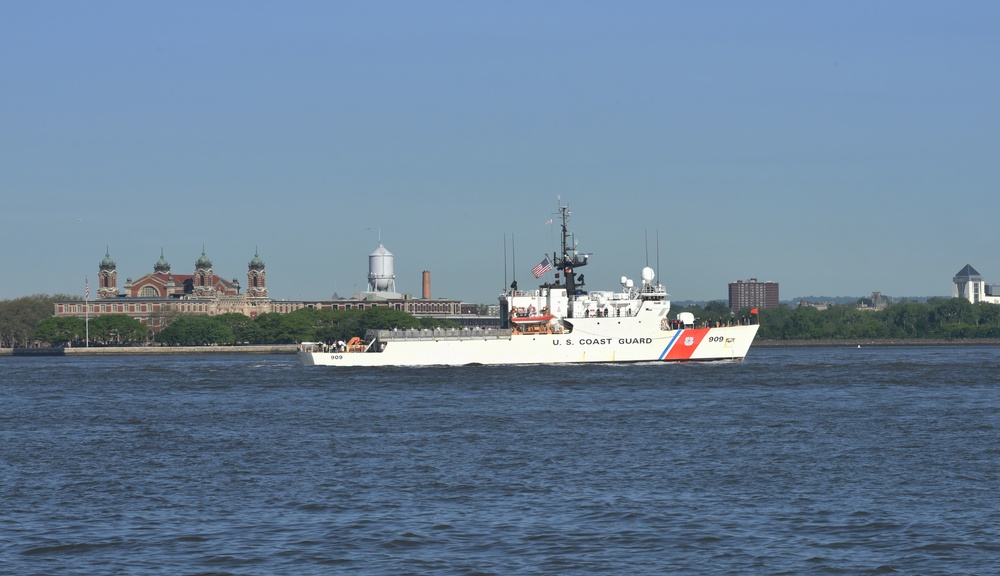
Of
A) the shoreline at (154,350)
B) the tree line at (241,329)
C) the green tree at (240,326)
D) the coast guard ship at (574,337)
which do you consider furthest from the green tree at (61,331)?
the coast guard ship at (574,337)

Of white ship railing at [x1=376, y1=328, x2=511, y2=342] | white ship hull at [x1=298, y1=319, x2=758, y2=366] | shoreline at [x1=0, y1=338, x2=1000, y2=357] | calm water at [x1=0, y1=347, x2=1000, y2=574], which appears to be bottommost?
calm water at [x1=0, y1=347, x2=1000, y2=574]

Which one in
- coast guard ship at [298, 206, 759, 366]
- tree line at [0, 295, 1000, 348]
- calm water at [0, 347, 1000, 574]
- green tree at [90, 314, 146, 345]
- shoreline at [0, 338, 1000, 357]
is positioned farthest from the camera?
green tree at [90, 314, 146, 345]

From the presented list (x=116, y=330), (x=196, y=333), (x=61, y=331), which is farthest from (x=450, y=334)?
(x=61, y=331)

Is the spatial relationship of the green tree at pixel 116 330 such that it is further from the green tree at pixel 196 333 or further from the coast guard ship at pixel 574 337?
the coast guard ship at pixel 574 337

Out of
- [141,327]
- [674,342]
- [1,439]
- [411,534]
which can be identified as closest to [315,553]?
[411,534]

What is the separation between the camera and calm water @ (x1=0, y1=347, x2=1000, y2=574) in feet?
72.9

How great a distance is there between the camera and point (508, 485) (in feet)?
96.3

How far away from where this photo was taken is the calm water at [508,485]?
2223cm

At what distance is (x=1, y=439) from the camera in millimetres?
41250

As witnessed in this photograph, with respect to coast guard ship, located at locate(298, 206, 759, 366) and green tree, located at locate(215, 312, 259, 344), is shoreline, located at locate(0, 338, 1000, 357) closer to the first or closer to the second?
green tree, located at locate(215, 312, 259, 344)

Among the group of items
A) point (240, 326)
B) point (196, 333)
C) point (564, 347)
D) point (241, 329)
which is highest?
point (240, 326)

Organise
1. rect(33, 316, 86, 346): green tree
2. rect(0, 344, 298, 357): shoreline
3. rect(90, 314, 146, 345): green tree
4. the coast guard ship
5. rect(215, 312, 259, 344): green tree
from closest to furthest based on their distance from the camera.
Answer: the coast guard ship → rect(0, 344, 298, 357): shoreline → rect(33, 316, 86, 346): green tree → rect(215, 312, 259, 344): green tree → rect(90, 314, 146, 345): green tree

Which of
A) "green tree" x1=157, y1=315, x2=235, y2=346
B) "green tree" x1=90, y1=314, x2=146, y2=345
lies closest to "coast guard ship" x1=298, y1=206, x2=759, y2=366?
"green tree" x1=157, y1=315, x2=235, y2=346

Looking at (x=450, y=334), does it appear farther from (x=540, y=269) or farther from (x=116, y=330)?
(x=116, y=330)
